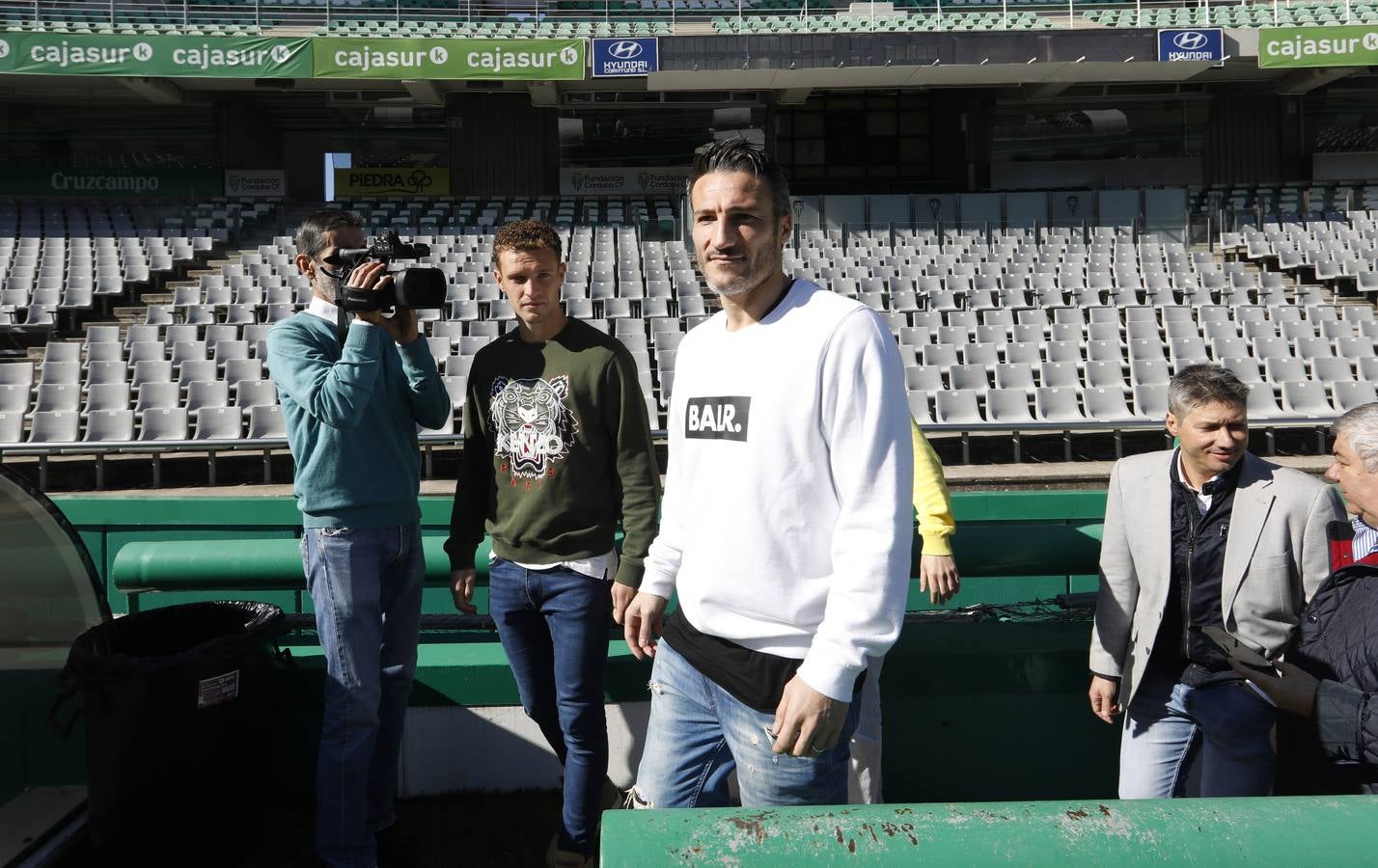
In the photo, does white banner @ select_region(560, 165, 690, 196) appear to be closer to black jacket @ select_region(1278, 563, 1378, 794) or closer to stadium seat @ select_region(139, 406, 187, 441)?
stadium seat @ select_region(139, 406, 187, 441)

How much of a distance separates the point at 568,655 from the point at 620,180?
21.1m

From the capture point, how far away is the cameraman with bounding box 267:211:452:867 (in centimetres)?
246

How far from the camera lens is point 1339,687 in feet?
6.05

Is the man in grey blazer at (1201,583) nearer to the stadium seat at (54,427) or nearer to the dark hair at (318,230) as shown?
the dark hair at (318,230)

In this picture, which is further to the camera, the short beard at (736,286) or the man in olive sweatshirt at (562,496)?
the man in olive sweatshirt at (562,496)

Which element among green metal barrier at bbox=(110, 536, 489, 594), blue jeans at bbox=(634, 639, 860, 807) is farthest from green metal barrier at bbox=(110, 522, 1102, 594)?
blue jeans at bbox=(634, 639, 860, 807)

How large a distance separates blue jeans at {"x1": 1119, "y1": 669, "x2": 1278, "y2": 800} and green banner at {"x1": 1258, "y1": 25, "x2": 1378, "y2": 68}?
20007 millimetres

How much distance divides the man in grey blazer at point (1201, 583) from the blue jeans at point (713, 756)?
1097 mm

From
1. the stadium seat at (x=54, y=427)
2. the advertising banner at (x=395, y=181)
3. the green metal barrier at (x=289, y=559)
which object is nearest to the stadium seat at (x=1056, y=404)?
the green metal barrier at (x=289, y=559)

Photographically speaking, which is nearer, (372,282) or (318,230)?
(372,282)

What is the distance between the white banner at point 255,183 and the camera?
22.1 metres

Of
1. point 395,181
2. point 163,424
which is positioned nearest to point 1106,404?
point 163,424

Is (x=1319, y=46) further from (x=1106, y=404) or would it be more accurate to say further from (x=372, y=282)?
(x=372, y=282)

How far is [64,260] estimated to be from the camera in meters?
15.2
